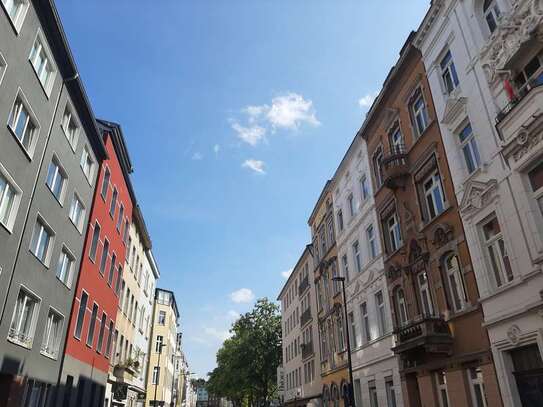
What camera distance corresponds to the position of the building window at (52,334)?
1813 centimetres

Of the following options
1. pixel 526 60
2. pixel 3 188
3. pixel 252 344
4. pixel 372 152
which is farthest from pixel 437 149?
pixel 252 344

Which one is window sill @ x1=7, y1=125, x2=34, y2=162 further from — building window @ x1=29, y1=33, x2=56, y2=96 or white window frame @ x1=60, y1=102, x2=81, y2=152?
white window frame @ x1=60, y1=102, x2=81, y2=152

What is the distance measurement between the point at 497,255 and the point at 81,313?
19.2 meters

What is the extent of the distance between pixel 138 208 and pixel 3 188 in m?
22.3

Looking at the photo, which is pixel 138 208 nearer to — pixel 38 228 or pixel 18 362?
pixel 38 228

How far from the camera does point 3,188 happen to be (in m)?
14.0

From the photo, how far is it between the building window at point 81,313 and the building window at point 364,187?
16009mm

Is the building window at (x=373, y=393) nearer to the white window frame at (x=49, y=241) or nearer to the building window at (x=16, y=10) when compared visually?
the white window frame at (x=49, y=241)

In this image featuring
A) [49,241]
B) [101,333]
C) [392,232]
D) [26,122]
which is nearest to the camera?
[26,122]

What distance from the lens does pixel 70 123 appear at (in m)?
20.8

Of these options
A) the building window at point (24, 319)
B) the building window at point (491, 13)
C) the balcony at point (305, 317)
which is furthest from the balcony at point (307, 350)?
the building window at point (491, 13)

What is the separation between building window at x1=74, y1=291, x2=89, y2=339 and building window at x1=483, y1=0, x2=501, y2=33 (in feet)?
69.4

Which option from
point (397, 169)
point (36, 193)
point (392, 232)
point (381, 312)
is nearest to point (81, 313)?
point (36, 193)

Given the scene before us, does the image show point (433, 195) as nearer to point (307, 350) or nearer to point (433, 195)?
point (433, 195)
